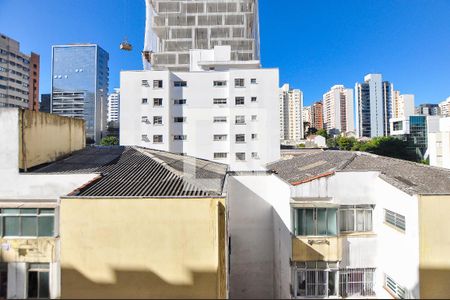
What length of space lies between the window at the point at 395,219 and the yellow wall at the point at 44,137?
13.5 meters

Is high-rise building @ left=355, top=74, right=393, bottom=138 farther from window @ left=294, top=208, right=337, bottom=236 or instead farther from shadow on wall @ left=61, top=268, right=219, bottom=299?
shadow on wall @ left=61, top=268, right=219, bottom=299

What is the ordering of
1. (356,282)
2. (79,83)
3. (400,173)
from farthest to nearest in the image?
(79,83)
(400,173)
(356,282)

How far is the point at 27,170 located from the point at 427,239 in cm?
1394

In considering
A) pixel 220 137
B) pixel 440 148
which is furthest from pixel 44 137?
pixel 440 148

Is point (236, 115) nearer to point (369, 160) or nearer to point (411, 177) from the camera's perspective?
point (369, 160)

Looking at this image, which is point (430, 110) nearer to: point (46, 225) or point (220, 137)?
point (220, 137)

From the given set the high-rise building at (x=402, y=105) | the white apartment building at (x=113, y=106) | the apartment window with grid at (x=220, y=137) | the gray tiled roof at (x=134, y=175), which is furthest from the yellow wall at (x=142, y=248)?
the white apartment building at (x=113, y=106)

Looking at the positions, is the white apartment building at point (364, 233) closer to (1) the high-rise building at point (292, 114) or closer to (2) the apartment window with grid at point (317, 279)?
(2) the apartment window with grid at point (317, 279)

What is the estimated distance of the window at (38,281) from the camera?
835 centimetres

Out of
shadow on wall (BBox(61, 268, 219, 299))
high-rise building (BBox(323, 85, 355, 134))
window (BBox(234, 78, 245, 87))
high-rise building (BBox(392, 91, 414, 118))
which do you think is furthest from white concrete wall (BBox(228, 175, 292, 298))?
high-rise building (BBox(323, 85, 355, 134))

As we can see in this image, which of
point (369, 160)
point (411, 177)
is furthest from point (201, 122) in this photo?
point (411, 177)

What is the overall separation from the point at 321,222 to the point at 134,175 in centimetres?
706

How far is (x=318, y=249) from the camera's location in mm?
10078

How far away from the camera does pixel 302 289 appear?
404 inches
